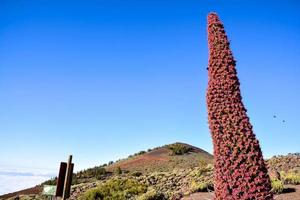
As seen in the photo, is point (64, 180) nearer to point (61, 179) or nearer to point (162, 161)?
point (61, 179)

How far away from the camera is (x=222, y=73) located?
367 inches

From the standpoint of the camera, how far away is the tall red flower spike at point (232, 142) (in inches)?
332

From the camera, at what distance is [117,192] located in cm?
2256

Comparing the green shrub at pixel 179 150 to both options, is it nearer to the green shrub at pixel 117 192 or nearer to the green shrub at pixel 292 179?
the green shrub at pixel 117 192

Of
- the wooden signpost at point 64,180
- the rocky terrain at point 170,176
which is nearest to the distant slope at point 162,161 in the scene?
the rocky terrain at point 170,176

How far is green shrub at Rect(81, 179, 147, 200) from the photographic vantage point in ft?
71.8

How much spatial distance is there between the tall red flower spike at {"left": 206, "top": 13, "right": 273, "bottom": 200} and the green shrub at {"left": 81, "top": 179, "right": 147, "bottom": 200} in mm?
13444

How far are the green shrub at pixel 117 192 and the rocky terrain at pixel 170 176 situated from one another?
384 millimetres

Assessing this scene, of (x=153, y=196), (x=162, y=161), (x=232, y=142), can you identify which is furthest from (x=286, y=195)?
(x=162, y=161)

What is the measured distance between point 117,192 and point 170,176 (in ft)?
15.2

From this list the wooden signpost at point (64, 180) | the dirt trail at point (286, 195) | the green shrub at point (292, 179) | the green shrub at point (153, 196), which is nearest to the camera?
the wooden signpost at point (64, 180)

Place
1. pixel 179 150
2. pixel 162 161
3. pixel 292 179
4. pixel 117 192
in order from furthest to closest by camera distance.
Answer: pixel 179 150
pixel 162 161
pixel 117 192
pixel 292 179

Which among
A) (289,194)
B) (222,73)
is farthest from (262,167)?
(289,194)

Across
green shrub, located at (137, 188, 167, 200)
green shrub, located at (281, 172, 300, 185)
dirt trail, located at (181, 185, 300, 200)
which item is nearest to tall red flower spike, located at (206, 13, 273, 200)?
dirt trail, located at (181, 185, 300, 200)
